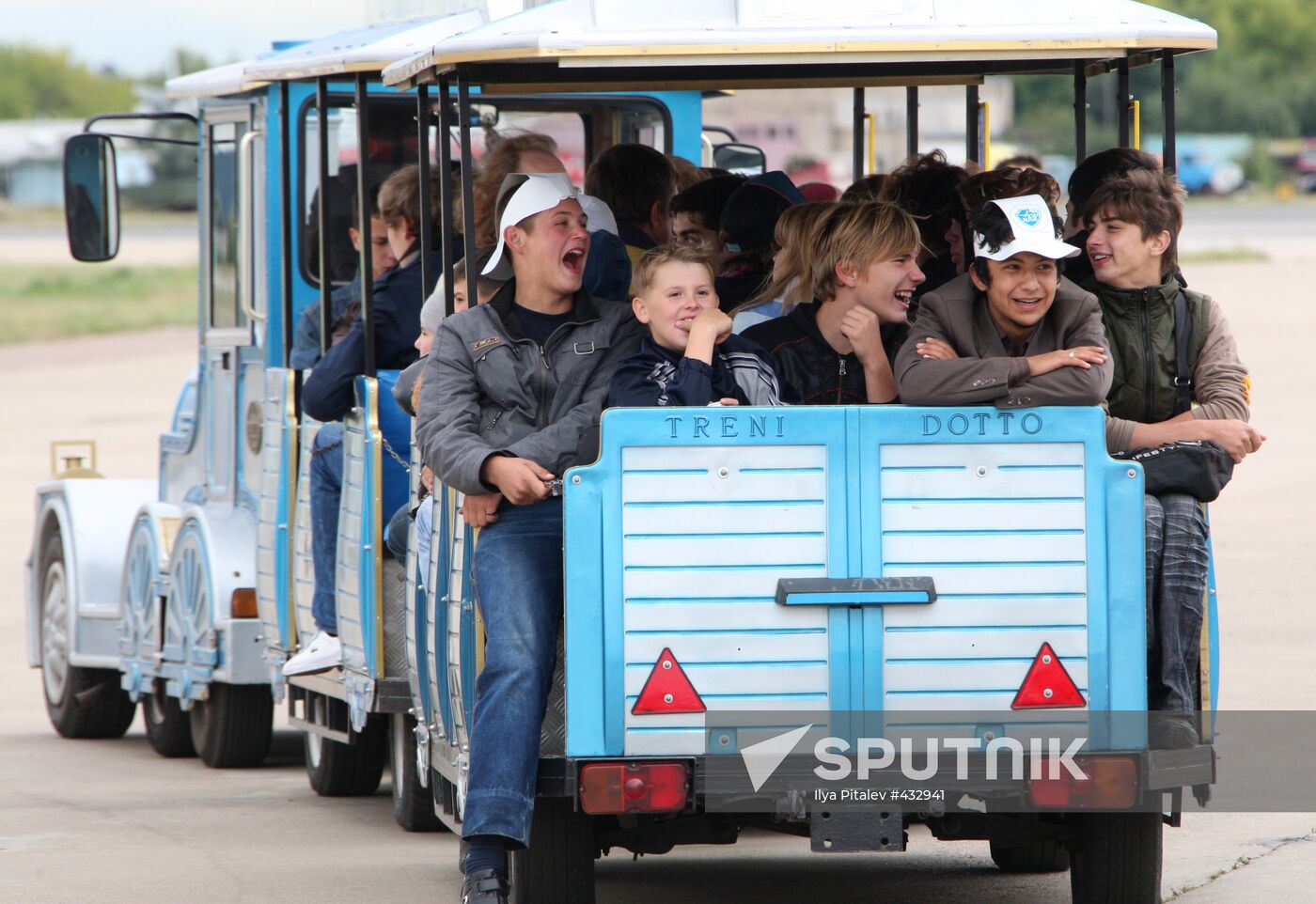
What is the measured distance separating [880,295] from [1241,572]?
902cm

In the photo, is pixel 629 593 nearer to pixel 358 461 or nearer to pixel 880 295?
pixel 880 295

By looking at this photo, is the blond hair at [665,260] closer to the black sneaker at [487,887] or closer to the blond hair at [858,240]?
the blond hair at [858,240]

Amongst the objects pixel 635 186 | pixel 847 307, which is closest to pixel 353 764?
pixel 635 186

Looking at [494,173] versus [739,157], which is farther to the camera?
[739,157]

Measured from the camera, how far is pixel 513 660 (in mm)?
5367

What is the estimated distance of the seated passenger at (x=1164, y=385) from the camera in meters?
5.50

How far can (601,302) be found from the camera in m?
5.97

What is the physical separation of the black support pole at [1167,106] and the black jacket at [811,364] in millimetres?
988

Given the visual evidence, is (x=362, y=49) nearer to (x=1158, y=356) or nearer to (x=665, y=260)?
(x=665, y=260)

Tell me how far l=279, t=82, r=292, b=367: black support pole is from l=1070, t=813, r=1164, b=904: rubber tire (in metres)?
3.93

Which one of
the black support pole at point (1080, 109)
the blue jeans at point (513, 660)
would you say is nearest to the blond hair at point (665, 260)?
the blue jeans at point (513, 660)

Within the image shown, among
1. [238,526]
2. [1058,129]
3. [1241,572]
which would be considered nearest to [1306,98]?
[1058,129]

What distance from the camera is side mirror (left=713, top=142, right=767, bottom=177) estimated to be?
34.1 feet

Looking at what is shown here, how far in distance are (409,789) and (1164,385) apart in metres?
3.19
